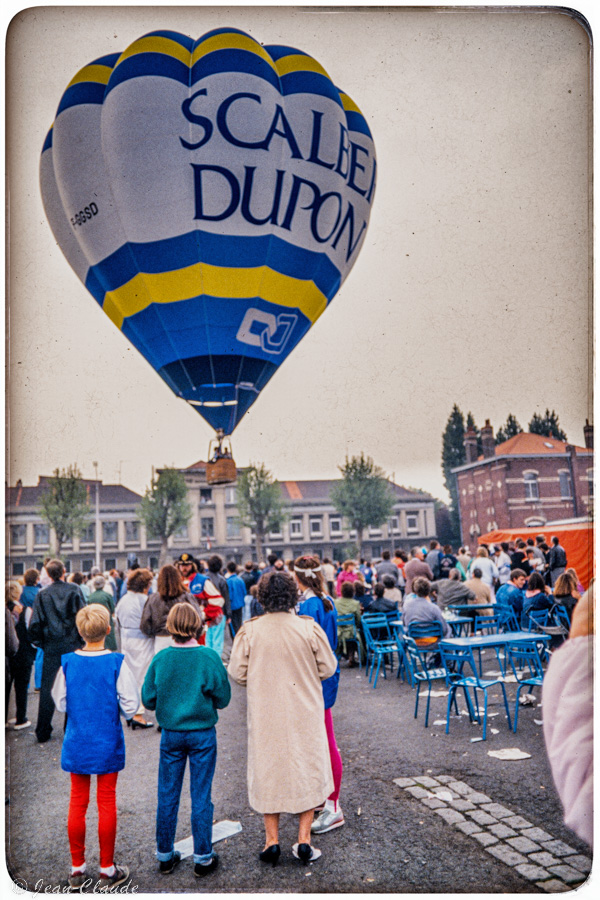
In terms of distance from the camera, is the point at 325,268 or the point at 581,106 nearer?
the point at 581,106

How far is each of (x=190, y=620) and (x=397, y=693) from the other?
184 inches

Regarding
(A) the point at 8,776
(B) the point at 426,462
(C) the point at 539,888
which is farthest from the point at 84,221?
(C) the point at 539,888

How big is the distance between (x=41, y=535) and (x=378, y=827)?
390 cm

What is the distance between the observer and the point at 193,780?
357cm

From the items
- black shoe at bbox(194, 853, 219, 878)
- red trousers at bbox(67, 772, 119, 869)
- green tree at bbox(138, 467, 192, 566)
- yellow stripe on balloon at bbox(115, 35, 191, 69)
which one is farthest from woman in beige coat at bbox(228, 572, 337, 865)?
green tree at bbox(138, 467, 192, 566)

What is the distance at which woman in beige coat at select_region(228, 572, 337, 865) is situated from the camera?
3574 millimetres

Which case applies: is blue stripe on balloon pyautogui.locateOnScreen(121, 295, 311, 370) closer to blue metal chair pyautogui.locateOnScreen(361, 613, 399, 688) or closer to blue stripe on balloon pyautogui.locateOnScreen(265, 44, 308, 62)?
blue stripe on balloon pyautogui.locateOnScreen(265, 44, 308, 62)

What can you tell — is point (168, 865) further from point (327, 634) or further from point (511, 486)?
point (511, 486)

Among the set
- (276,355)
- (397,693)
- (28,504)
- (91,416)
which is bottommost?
(397,693)

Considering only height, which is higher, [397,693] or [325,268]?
[325,268]

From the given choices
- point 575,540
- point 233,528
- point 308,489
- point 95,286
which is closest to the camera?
point 95,286

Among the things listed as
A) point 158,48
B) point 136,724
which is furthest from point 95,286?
point 136,724

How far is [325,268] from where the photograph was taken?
6852mm

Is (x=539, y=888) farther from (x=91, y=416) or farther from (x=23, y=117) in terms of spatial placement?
(x=23, y=117)
